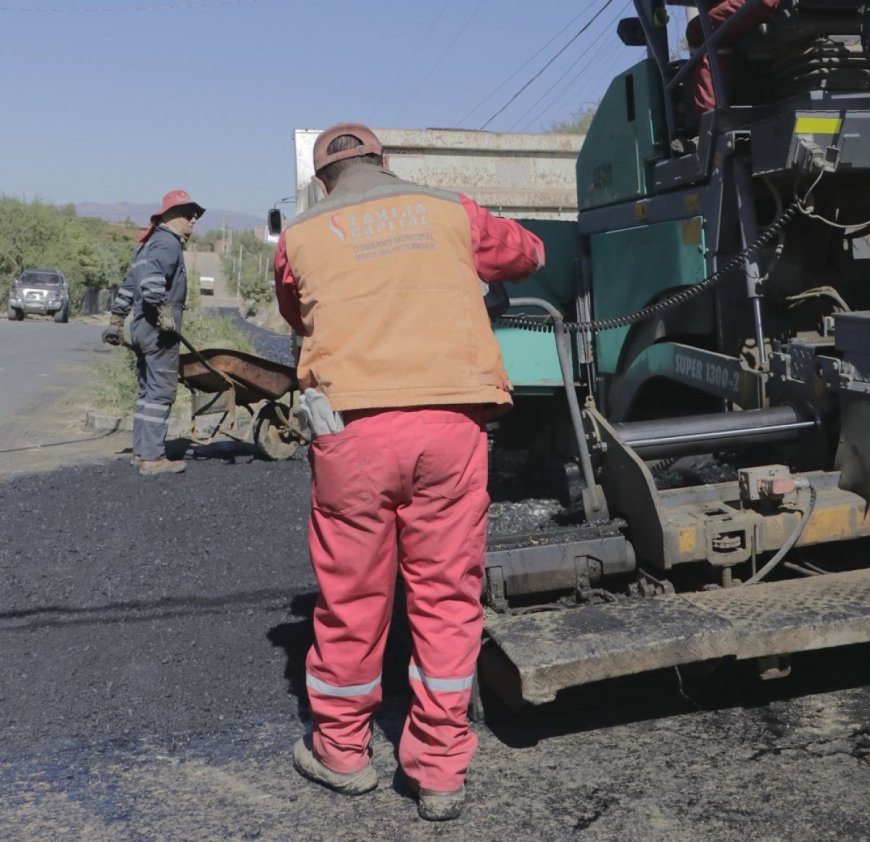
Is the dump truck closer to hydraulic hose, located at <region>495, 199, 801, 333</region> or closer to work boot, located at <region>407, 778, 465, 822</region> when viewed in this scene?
hydraulic hose, located at <region>495, 199, 801, 333</region>

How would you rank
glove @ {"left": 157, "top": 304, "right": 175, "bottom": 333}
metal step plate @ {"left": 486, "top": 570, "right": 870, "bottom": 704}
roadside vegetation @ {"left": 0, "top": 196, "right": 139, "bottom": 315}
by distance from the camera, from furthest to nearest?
roadside vegetation @ {"left": 0, "top": 196, "right": 139, "bottom": 315} → glove @ {"left": 157, "top": 304, "right": 175, "bottom": 333} → metal step plate @ {"left": 486, "top": 570, "right": 870, "bottom": 704}

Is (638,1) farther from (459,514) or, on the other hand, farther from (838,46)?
(459,514)

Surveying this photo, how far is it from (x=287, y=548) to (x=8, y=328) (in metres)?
25.5

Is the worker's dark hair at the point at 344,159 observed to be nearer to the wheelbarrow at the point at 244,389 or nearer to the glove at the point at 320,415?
the glove at the point at 320,415

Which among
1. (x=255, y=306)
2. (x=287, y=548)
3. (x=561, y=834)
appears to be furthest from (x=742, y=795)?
(x=255, y=306)

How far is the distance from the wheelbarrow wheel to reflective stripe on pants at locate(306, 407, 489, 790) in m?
5.67

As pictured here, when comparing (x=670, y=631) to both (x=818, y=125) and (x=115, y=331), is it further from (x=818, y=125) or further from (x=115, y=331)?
(x=115, y=331)

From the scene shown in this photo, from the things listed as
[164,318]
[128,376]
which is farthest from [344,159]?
[128,376]

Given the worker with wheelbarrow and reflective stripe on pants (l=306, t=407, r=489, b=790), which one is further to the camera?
the worker with wheelbarrow

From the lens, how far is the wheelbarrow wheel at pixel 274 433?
8922 mm

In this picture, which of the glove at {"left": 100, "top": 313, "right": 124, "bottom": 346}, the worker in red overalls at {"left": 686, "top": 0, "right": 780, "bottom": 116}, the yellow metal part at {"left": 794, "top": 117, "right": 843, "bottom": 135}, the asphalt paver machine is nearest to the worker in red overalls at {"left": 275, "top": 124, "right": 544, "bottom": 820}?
the asphalt paver machine

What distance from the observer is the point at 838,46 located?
461 centimetres

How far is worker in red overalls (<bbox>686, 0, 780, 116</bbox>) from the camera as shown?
4820 mm

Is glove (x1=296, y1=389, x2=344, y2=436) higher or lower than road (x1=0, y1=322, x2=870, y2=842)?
higher
